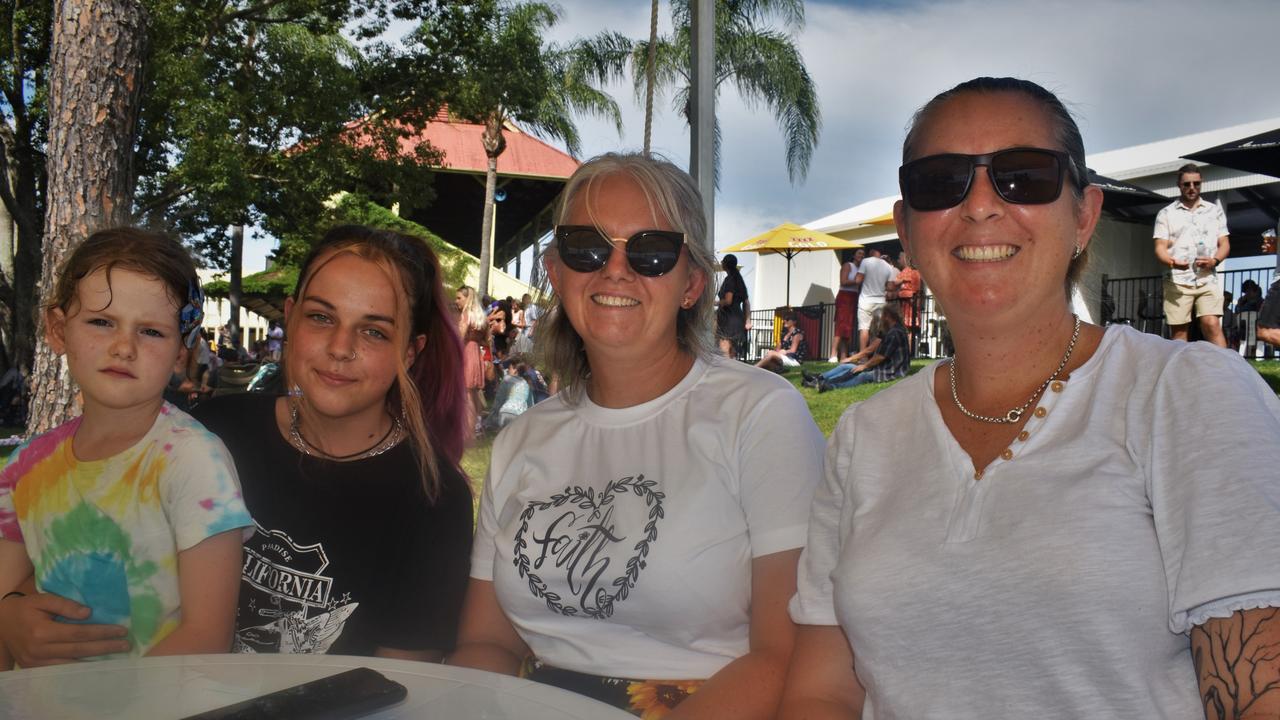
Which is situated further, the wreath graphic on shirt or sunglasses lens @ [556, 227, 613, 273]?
sunglasses lens @ [556, 227, 613, 273]

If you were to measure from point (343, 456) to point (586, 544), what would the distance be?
752 mm

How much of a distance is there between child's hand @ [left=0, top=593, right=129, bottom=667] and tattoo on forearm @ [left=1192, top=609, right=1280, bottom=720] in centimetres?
202

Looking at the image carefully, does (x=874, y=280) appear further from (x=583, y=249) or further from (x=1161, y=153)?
(x=583, y=249)

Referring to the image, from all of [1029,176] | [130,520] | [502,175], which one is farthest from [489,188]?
[1029,176]

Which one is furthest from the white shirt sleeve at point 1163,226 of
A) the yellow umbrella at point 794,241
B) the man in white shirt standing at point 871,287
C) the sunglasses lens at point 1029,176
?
the yellow umbrella at point 794,241

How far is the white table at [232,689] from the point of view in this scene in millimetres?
1273

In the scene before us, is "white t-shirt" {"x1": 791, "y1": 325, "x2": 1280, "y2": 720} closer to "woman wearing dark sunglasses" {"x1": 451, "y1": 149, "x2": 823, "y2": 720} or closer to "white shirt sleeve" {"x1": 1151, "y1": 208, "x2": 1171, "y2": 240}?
"woman wearing dark sunglasses" {"x1": 451, "y1": 149, "x2": 823, "y2": 720}

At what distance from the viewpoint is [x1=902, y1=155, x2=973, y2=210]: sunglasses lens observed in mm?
1757

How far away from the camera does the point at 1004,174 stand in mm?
1722

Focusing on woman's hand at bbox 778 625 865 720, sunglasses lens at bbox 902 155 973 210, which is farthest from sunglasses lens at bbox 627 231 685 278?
woman's hand at bbox 778 625 865 720

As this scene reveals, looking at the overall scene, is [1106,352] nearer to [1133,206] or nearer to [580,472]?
[580,472]

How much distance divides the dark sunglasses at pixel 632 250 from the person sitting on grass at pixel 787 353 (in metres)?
10.1

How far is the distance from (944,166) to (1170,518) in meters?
0.75

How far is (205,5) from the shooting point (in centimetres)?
1670
